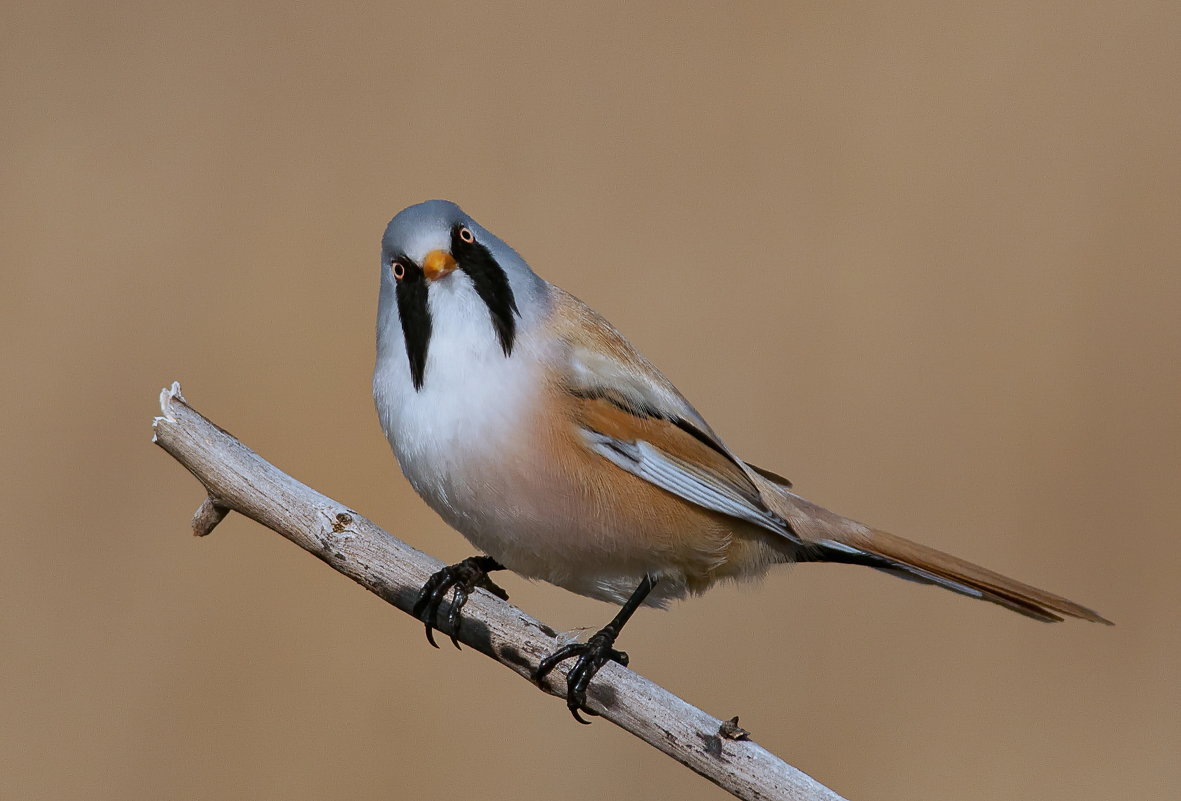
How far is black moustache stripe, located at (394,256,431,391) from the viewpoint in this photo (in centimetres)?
208

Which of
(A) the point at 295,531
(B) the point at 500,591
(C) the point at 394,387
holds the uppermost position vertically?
(C) the point at 394,387

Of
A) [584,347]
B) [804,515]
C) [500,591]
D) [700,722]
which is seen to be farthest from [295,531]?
[804,515]

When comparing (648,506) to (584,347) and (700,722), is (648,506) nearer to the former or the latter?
(584,347)

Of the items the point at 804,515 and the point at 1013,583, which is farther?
the point at 804,515

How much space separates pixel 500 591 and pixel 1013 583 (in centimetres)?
108

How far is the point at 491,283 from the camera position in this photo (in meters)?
2.13

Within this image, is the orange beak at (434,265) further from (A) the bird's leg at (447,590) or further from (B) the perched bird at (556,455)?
(A) the bird's leg at (447,590)

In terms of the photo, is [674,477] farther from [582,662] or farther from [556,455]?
[582,662]

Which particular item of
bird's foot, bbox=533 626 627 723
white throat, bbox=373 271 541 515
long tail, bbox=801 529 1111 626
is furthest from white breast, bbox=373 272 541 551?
long tail, bbox=801 529 1111 626

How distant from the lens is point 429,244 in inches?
81.2

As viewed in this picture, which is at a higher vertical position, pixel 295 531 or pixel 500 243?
pixel 500 243

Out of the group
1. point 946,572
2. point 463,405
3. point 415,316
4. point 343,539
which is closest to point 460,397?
point 463,405

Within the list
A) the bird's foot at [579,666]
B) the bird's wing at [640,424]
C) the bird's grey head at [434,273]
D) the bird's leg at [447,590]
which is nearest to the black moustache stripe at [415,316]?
the bird's grey head at [434,273]

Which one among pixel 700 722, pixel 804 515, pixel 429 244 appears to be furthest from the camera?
pixel 804 515
